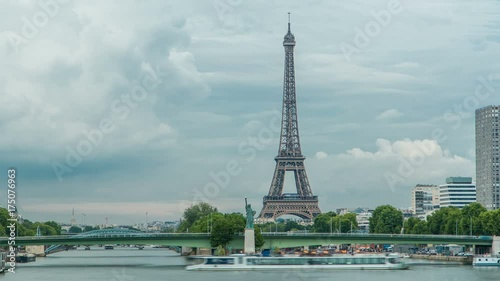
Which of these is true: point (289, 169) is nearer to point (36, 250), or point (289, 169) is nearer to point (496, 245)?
point (36, 250)

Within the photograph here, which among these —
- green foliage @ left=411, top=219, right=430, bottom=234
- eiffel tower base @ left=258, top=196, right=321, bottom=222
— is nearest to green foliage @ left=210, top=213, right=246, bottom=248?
green foliage @ left=411, top=219, right=430, bottom=234

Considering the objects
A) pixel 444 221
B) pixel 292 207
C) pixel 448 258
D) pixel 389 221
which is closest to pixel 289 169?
pixel 292 207

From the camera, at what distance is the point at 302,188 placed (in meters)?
155

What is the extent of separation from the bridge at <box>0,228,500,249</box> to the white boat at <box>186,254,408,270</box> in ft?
22.8

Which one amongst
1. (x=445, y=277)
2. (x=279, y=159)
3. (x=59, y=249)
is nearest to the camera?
(x=445, y=277)

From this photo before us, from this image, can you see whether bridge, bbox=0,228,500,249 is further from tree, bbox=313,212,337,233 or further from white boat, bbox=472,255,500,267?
tree, bbox=313,212,337,233

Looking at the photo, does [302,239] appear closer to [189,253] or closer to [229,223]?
[229,223]

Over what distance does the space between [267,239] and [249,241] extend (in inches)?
179

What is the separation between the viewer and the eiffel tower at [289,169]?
154 meters

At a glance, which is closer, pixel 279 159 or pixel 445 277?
pixel 445 277

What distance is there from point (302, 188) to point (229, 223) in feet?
175

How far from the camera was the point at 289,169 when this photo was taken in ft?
507

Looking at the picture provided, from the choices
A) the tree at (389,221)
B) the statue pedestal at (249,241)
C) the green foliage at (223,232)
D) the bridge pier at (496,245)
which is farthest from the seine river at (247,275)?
the tree at (389,221)

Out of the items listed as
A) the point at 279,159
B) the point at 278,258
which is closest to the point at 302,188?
the point at 279,159
